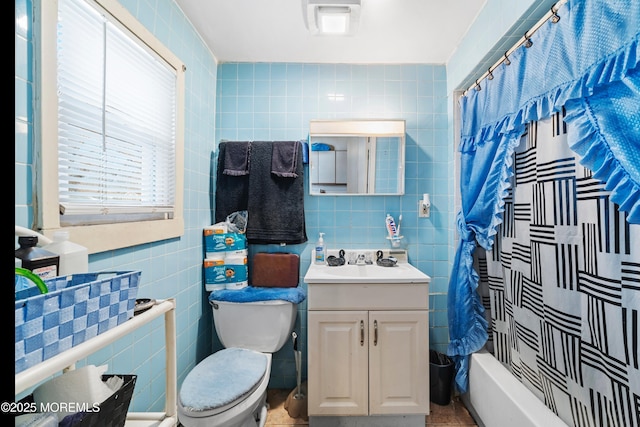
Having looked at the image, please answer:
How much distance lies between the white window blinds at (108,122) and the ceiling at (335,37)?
1.42ft

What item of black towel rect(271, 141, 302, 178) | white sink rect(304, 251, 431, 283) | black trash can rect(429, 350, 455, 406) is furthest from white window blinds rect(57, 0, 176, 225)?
black trash can rect(429, 350, 455, 406)

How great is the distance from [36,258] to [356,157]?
155 cm

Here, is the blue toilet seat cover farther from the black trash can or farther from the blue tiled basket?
the black trash can

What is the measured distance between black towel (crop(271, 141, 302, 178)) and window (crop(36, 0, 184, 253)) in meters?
0.58

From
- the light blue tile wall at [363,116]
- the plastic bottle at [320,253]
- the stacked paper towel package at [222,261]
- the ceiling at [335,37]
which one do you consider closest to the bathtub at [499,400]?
the light blue tile wall at [363,116]

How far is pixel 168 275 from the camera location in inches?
52.8

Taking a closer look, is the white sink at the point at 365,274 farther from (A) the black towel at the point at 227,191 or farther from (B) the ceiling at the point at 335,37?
(B) the ceiling at the point at 335,37

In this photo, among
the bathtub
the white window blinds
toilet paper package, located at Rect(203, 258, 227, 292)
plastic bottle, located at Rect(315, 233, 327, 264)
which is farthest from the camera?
plastic bottle, located at Rect(315, 233, 327, 264)

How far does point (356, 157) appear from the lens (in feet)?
5.97

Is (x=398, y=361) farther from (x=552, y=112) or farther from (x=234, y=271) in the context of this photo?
(x=552, y=112)

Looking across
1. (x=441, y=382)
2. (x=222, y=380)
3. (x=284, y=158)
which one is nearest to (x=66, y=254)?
(x=222, y=380)

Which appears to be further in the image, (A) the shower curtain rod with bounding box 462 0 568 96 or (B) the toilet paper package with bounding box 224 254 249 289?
(B) the toilet paper package with bounding box 224 254 249 289

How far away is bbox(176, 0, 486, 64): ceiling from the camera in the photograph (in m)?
1.37

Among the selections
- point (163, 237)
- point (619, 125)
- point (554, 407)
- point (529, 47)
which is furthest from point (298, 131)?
point (554, 407)
